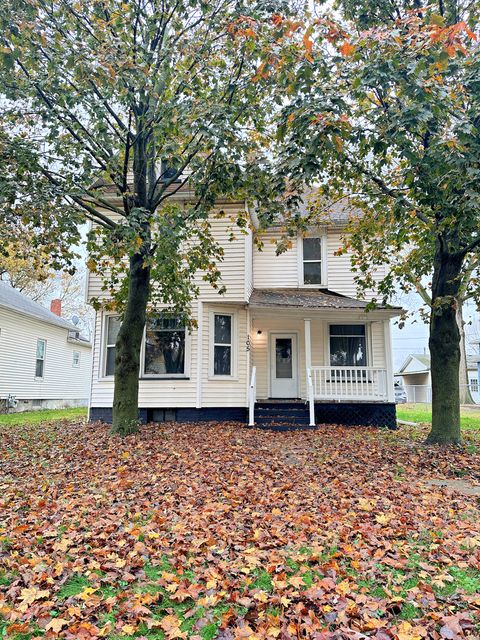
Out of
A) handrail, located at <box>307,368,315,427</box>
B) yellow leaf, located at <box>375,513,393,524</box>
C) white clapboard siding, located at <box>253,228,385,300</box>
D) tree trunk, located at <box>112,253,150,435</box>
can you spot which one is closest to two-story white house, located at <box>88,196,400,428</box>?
handrail, located at <box>307,368,315,427</box>

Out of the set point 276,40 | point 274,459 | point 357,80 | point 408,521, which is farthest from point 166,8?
point 408,521

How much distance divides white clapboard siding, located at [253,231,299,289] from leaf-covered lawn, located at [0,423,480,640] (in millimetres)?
8173

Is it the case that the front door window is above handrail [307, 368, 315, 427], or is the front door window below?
above

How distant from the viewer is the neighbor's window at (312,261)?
47.1ft

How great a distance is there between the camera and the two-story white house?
11.9 metres

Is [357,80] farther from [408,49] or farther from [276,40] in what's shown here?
[276,40]

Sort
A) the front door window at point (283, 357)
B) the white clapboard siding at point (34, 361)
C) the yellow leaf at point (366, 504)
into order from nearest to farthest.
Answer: the yellow leaf at point (366, 504) < the front door window at point (283, 357) < the white clapboard siding at point (34, 361)

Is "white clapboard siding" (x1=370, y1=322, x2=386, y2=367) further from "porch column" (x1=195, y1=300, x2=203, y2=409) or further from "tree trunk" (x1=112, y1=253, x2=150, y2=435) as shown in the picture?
"tree trunk" (x1=112, y1=253, x2=150, y2=435)

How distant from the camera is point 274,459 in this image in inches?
281

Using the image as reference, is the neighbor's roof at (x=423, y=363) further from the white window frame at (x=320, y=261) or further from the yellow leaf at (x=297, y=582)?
the yellow leaf at (x=297, y=582)

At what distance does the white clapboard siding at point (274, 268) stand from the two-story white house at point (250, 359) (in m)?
1.05

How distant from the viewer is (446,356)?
326 inches

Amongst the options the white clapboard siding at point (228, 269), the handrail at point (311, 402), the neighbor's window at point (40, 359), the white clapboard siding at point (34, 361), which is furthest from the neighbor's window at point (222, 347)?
the neighbor's window at point (40, 359)

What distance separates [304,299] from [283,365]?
234cm
